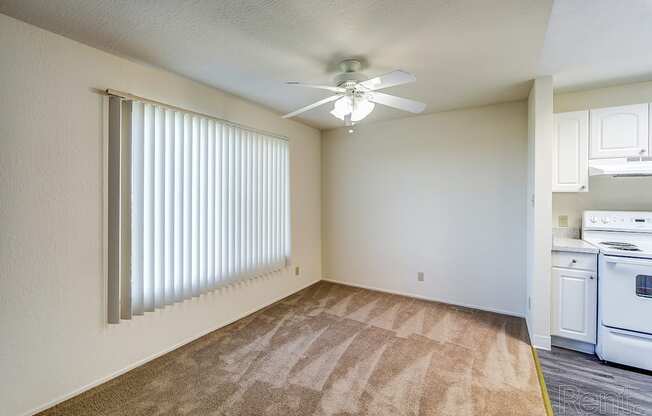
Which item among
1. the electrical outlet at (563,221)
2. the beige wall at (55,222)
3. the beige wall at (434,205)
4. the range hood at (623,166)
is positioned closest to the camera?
the beige wall at (55,222)

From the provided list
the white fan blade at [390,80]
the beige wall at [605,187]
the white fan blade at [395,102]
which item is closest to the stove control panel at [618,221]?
the beige wall at [605,187]

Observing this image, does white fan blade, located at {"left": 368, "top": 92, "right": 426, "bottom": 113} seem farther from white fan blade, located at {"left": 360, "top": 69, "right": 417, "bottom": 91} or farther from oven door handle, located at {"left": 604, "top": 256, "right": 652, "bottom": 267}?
oven door handle, located at {"left": 604, "top": 256, "right": 652, "bottom": 267}

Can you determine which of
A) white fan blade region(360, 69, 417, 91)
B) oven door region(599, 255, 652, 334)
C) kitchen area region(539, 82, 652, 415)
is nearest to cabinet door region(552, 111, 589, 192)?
kitchen area region(539, 82, 652, 415)

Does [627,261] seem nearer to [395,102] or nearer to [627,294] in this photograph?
[627,294]

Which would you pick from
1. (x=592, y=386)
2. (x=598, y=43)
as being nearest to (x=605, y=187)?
(x=598, y=43)

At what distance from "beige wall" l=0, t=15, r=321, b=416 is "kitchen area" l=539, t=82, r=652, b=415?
324 centimetres

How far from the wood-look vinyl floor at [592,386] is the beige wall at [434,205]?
3.21ft

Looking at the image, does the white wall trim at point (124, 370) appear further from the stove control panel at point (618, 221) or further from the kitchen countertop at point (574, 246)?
the stove control panel at point (618, 221)

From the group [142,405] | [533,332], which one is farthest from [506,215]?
[142,405]

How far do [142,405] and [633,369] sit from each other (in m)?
3.65

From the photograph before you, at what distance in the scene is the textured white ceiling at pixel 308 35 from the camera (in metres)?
1.63

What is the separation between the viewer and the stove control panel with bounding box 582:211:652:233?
2.63 meters

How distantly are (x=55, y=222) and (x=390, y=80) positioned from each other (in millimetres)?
2437

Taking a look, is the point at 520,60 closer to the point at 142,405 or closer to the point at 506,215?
the point at 506,215
